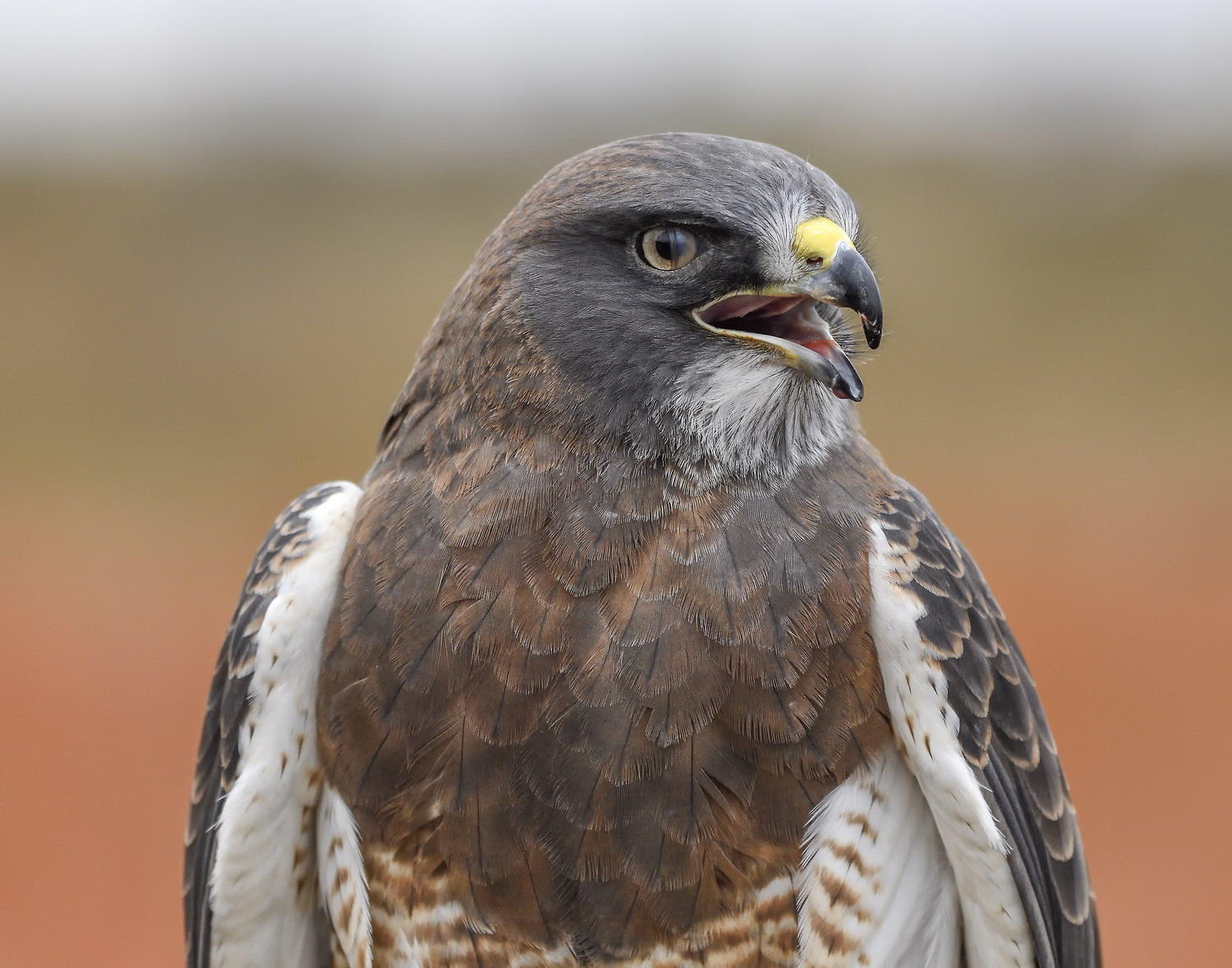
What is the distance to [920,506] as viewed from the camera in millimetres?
3334

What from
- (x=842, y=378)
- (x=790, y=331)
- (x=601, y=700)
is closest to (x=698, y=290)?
(x=790, y=331)

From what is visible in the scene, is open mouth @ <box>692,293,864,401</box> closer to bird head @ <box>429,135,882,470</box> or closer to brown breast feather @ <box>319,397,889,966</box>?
bird head @ <box>429,135,882,470</box>

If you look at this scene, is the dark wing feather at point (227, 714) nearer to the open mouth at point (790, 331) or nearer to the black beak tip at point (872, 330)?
the open mouth at point (790, 331)

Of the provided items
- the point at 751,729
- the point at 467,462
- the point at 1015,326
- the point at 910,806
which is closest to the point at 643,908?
the point at 751,729

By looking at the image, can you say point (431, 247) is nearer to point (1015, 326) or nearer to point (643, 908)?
point (1015, 326)

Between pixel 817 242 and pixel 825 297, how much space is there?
13cm

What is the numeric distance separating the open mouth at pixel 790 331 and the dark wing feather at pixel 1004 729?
440 mm

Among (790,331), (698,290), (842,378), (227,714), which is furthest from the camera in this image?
(227,714)

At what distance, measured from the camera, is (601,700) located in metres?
2.93

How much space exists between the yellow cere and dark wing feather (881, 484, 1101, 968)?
656 mm

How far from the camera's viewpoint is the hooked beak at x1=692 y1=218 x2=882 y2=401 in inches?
116

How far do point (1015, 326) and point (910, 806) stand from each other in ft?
50.9

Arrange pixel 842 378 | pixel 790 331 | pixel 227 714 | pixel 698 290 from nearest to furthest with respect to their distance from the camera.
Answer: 1. pixel 842 378
2. pixel 698 290
3. pixel 790 331
4. pixel 227 714

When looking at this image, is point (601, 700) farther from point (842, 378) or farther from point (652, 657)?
point (842, 378)
